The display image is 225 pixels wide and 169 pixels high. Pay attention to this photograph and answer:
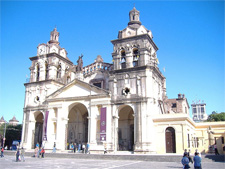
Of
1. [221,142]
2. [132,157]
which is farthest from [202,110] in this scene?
[132,157]

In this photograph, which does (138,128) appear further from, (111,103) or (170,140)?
(111,103)

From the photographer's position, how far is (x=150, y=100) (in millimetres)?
29828

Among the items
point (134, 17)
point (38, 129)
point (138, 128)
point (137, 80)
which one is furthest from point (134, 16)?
point (38, 129)

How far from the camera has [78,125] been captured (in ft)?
125

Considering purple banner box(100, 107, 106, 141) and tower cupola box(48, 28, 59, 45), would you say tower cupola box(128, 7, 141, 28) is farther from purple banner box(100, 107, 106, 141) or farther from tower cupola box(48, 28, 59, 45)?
tower cupola box(48, 28, 59, 45)

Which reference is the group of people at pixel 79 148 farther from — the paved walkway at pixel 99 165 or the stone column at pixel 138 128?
the paved walkway at pixel 99 165

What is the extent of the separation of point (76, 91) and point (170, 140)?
14499 millimetres

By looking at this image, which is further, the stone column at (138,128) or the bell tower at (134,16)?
the bell tower at (134,16)

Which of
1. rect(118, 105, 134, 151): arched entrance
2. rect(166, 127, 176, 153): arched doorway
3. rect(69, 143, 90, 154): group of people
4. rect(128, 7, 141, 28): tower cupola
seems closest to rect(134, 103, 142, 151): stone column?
rect(118, 105, 134, 151): arched entrance

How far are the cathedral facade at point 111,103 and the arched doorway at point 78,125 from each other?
15 cm

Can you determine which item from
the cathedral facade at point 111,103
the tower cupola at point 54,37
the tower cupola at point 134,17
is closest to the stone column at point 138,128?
the cathedral facade at point 111,103

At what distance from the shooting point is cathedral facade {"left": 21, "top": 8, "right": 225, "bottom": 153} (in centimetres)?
2891

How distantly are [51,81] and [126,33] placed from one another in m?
13.6

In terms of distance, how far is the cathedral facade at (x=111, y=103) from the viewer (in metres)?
28.9
